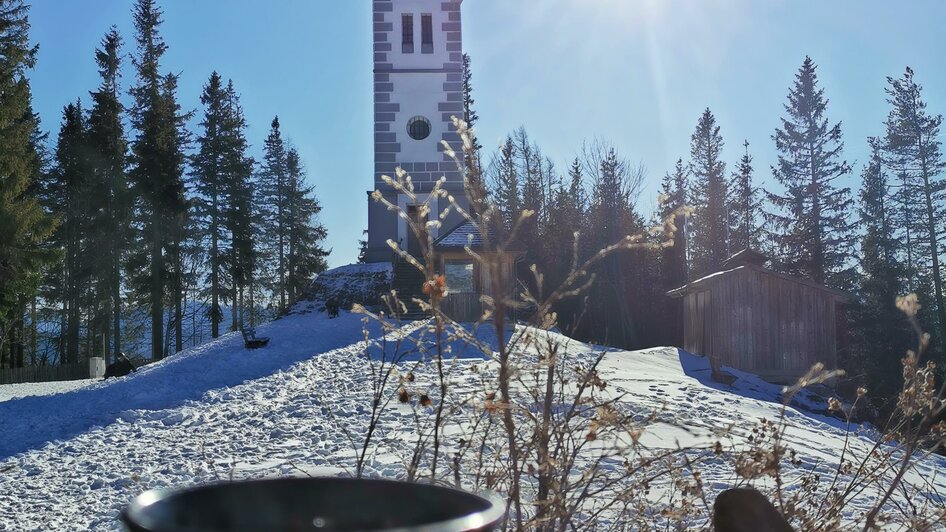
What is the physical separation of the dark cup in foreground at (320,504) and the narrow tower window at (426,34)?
29232 mm

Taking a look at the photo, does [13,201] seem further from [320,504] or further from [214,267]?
[320,504]

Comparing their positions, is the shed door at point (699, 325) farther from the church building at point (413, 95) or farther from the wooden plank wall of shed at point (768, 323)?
the church building at point (413, 95)

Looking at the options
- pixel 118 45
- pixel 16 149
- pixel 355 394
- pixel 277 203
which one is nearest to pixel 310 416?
pixel 355 394

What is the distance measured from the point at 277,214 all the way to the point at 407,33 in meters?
21.1

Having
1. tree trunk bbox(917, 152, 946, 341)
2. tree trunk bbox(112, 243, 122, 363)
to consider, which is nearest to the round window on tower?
tree trunk bbox(112, 243, 122, 363)

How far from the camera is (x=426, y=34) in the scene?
29.6 m

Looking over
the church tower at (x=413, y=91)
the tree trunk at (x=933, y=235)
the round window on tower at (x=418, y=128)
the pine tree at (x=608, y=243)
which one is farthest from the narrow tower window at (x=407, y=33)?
the tree trunk at (x=933, y=235)

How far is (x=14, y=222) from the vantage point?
2353 cm

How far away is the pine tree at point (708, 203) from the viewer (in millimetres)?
A: 45375

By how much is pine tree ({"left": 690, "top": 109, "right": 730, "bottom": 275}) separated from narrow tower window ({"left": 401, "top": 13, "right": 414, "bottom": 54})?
A: 2024cm

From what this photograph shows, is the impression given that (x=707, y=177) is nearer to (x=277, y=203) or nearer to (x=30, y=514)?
(x=277, y=203)

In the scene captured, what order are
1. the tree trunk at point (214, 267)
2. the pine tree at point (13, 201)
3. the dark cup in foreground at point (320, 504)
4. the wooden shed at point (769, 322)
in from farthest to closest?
the tree trunk at point (214, 267) < the pine tree at point (13, 201) < the wooden shed at point (769, 322) < the dark cup in foreground at point (320, 504)

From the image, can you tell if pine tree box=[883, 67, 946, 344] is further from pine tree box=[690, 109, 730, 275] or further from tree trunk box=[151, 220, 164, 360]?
tree trunk box=[151, 220, 164, 360]

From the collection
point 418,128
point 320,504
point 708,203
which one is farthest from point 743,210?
point 320,504
